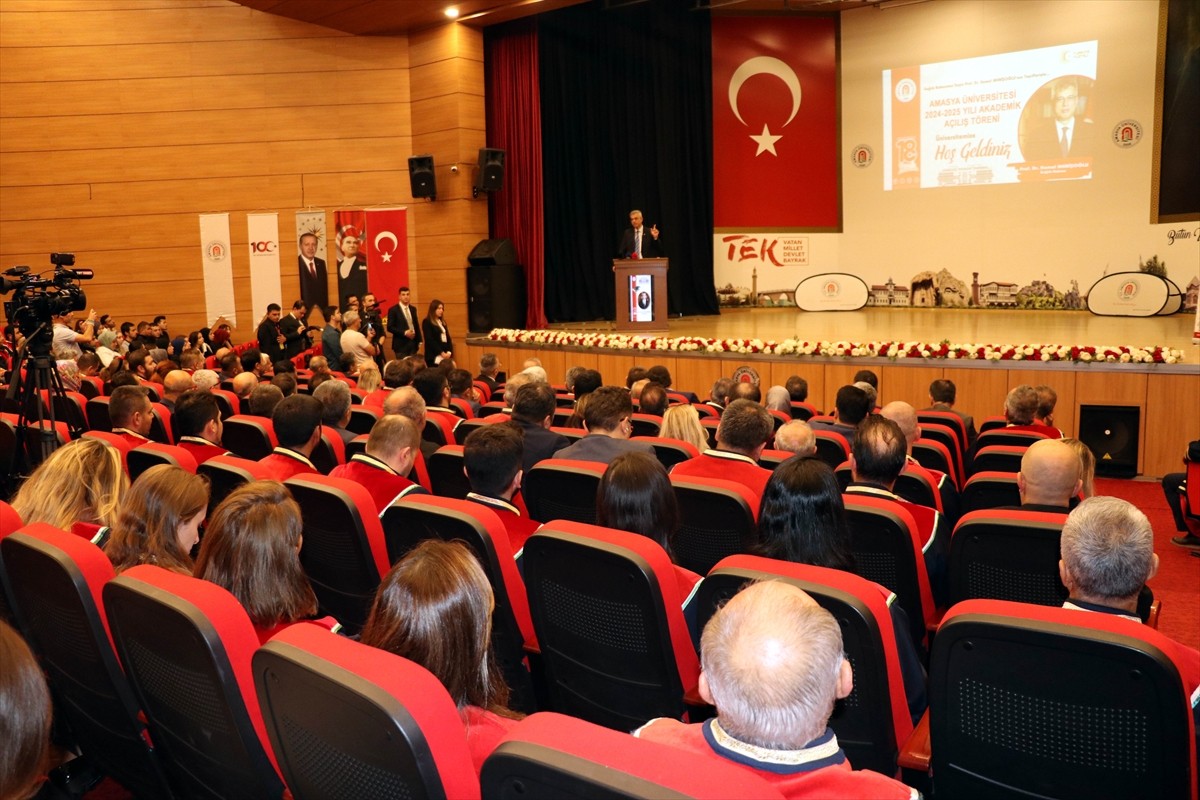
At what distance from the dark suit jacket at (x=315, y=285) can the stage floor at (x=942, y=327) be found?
3.38 metres

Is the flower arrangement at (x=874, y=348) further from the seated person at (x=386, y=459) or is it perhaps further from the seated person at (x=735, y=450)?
the seated person at (x=386, y=459)

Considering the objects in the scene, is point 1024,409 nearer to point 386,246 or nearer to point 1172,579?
point 1172,579

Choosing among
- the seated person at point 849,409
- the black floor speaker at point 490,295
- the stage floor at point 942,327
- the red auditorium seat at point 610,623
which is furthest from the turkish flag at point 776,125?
the red auditorium seat at point 610,623

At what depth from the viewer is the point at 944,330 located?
12.0 m

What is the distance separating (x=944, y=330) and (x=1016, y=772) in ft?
35.9

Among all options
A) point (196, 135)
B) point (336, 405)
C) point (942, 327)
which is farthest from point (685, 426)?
point (196, 135)

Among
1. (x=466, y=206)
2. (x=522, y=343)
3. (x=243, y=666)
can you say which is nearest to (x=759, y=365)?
(x=522, y=343)

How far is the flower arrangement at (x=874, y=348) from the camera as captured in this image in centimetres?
784

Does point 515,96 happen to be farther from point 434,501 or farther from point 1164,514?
point 434,501

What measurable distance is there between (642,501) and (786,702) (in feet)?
4.59

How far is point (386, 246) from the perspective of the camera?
13203 millimetres

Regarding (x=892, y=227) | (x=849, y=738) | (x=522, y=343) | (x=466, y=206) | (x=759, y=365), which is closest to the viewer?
(x=849, y=738)

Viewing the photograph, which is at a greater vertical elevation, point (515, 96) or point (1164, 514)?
point (515, 96)

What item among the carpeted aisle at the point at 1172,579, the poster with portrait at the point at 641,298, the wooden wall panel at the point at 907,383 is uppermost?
the poster with portrait at the point at 641,298
